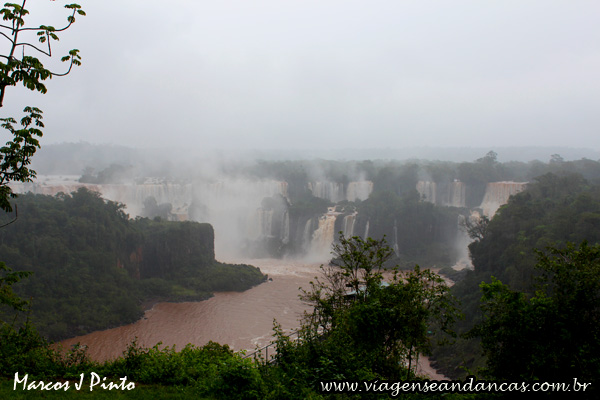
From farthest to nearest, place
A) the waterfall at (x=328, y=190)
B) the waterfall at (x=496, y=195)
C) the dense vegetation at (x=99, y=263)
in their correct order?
the waterfall at (x=328, y=190) → the waterfall at (x=496, y=195) → the dense vegetation at (x=99, y=263)

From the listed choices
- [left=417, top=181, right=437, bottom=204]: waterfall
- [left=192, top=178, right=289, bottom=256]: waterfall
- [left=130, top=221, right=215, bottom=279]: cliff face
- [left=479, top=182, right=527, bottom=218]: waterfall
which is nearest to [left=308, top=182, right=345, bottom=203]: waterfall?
[left=192, top=178, right=289, bottom=256]: waterfall

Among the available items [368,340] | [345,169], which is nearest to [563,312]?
[368,340]

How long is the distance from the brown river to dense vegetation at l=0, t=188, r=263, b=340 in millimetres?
1063

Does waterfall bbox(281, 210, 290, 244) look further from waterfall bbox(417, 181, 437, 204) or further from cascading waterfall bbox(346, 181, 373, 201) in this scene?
waterfall bbox(417, 181, 437, 204)

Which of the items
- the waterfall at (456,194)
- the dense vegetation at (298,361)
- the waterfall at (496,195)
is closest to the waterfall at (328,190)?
the waterfall at (456,194)

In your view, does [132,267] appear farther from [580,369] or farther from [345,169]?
[345,169]

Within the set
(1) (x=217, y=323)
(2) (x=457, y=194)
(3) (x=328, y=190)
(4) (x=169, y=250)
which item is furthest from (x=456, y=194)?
(1) (x=217, y=323)

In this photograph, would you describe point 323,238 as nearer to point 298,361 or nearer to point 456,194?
point 456,194

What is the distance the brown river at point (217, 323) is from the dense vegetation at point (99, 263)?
1.06 meters

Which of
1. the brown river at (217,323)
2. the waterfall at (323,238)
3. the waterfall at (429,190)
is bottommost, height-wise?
the brown river at (217,323)

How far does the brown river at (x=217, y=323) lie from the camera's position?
20656mm

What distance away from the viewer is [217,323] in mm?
23625

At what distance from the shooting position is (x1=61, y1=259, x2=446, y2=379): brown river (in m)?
20.7

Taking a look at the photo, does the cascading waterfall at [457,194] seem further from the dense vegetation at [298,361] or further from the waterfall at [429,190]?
the dense vegetation at [298,361]
